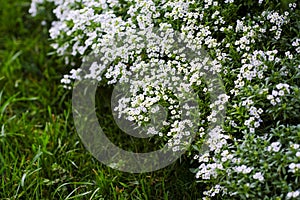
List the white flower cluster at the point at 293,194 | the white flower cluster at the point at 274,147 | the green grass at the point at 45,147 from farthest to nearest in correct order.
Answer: the green grass at the point at 45,147
the white flower cluster at the point at 274,147
the white flower cluster at the point at 293,194

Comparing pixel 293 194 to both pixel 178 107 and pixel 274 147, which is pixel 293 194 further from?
pixel 178 107

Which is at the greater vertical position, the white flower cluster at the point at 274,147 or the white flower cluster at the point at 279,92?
the white flower cluster at the point at 279,92

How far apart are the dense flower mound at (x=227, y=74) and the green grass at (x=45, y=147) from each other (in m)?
0.27

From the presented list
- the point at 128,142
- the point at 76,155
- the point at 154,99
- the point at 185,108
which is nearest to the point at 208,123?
the point at 185,108

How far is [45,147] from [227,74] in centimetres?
105

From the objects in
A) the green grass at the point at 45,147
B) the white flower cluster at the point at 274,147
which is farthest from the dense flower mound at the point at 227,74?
the green grass at the point at 45,147

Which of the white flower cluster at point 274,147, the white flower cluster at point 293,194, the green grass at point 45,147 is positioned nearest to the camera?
the white flower cluster at point 293,194

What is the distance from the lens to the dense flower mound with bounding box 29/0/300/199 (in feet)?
6.48

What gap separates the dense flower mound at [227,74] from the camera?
1.97 meters

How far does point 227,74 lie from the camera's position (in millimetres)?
2258

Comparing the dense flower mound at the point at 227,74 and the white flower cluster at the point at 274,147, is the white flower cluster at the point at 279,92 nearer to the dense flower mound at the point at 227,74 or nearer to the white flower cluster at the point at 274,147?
the dense flower mound at the point at 227,74

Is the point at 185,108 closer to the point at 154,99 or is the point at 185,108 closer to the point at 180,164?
the point at 154,99

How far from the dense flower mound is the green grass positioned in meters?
0.27

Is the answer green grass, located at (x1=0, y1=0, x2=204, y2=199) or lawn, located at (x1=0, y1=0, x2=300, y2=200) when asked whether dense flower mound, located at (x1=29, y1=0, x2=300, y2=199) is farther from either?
green grass, located at (x1=0, y1=0, x2=204, y2=199)
